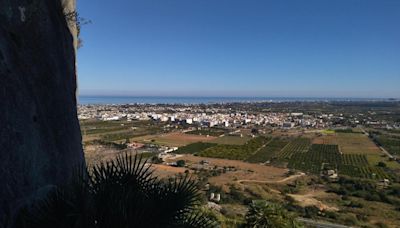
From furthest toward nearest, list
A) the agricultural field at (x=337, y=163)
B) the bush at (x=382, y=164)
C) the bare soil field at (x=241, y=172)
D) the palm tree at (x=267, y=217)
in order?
1. the bush at (x=382, y=164)
2. the agricultural field at (x=337, y=163)
3. the bare soil field at (x=241, y=172)
4. the palm tree at (x=267, y=217)

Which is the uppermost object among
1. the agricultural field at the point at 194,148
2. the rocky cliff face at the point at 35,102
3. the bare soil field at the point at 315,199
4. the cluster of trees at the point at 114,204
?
the rocky cliff face at the point at 35,102

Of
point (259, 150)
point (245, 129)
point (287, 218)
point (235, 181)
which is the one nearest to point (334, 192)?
point (235, 181)

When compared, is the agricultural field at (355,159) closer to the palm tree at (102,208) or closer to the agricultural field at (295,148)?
the agricultural field at (295,148)

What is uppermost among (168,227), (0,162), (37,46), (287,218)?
(37,46)

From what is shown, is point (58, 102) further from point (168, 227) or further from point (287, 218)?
point (287, 218)

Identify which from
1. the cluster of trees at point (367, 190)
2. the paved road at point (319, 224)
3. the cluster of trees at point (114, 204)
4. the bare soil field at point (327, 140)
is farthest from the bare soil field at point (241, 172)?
the cluster of trees at point (114, 204)

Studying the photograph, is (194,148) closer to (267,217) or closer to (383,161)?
(383,161)

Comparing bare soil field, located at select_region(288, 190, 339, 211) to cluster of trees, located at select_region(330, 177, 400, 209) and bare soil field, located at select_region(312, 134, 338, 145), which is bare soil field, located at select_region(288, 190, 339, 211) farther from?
bare soil field, located at select_region(312, 134, 338, 145)
